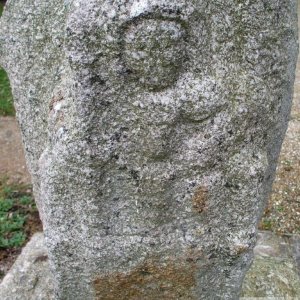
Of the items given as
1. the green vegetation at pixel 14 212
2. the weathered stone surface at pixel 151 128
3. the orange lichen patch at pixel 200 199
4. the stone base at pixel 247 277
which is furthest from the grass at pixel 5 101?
the orange lichen patch at pixel 200 199

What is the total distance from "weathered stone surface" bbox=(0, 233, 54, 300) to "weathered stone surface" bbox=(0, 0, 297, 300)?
1.26ft

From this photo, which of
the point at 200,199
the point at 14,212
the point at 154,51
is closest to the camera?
the point at 154,51

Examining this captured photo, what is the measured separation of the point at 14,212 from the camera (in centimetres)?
255

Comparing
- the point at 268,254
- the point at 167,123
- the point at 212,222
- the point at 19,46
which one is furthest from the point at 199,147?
the point at 268,254

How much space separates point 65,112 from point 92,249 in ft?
1.07

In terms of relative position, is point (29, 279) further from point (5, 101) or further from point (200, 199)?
point (5, 101)

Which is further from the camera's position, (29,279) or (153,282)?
(29,279)

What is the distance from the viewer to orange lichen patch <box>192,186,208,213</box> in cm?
105

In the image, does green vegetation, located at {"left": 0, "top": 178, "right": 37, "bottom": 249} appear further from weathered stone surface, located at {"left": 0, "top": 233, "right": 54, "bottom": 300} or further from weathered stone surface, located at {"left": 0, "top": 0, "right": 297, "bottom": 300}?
weathered stone surface, located at {"left": 0, "top": 0, "right": 297, "bottom": 300}

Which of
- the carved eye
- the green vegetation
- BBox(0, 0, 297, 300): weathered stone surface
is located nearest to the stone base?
BBox(0, 0, 297, 300): weathered stone surface

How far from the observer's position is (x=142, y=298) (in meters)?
1.24

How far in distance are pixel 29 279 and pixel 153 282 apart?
1.98 ft

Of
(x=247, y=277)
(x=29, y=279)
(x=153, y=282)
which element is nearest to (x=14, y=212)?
(x=29, y=279)

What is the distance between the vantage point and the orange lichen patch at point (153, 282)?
117cm
